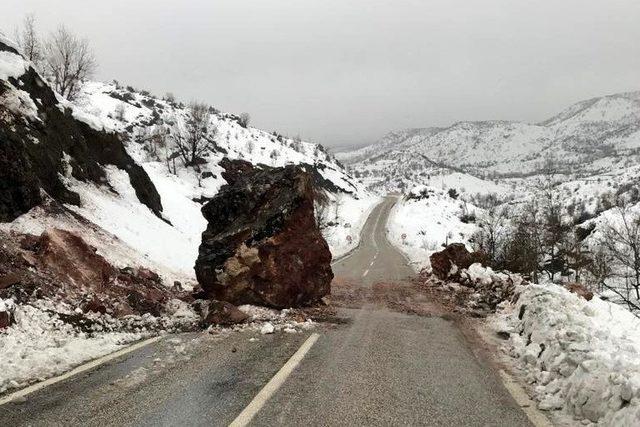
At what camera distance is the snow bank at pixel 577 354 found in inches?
179

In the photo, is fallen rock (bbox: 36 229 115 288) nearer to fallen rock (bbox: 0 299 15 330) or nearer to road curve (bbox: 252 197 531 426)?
fallen rock (bbox: 0 299 15 330)

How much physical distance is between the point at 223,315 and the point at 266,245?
220 cm

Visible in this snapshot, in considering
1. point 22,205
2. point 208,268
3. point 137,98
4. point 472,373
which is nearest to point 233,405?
point 472,373

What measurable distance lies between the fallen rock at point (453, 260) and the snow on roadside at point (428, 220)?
2005 inches

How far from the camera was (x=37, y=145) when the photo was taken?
1391 centimetres

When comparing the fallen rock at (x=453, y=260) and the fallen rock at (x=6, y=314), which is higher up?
the fallen rock at (x=6, y=314)

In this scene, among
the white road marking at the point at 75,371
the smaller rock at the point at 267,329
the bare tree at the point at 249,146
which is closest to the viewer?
the white road marking at the point at 75,371

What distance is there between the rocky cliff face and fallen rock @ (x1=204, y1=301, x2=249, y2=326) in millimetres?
4965

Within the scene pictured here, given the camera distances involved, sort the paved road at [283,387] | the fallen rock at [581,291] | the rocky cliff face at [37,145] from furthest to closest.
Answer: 1. the rocky cliff face at [37,145]
2. the fallen rock at [581,291]
3. the paved road at [283,387]

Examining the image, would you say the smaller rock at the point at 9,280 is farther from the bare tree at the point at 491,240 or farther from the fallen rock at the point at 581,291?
the bare tree at the point at 491,240

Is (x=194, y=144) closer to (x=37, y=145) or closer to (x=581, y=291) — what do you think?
(x=37, y=145)

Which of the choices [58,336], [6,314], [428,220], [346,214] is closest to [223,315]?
[58,336]

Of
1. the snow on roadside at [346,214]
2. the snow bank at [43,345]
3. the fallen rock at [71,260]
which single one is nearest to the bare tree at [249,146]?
the snow on roadside at [346,214]

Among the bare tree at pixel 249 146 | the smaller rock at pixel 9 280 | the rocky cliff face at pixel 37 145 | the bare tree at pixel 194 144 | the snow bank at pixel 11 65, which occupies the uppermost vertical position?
the bare tree at pixel 249 146
